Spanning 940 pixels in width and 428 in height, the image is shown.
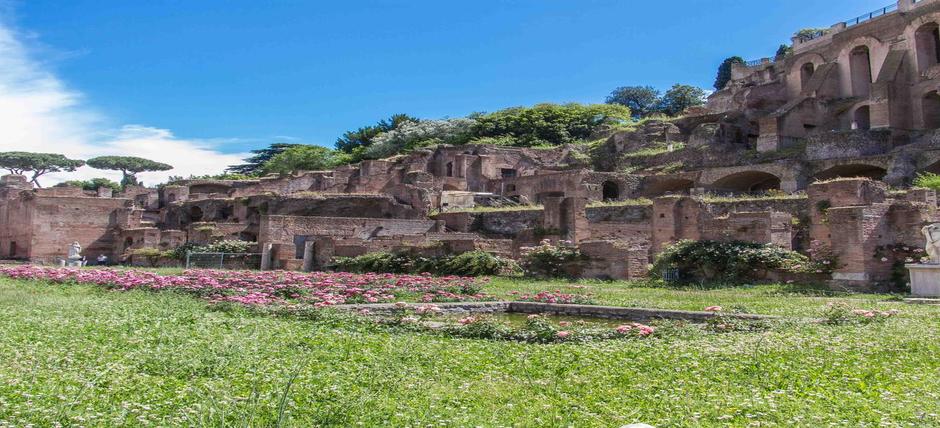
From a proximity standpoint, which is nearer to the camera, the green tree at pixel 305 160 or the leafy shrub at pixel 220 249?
the leafy shrub at pixel 220 249

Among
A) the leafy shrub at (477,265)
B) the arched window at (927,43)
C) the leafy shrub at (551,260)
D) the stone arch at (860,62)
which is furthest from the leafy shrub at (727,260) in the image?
the arched window at (927,43)

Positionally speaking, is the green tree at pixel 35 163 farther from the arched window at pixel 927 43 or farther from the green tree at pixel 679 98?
the arched window at pixel 927 43

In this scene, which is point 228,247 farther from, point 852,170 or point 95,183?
point 95,183

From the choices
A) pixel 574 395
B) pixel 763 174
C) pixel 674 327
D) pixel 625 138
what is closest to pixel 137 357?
pixel 574 395

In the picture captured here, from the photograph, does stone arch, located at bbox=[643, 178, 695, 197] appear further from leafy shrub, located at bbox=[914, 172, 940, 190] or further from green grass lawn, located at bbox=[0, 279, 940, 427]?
green grass lawn, located at bbox=[0, 279, 940, 427]

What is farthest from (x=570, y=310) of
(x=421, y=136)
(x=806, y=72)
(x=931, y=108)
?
(x=421, y=136)

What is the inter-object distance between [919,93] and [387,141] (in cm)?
4452

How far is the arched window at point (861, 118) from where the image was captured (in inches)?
1853

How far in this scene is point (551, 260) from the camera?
893 inches

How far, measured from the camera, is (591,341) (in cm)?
948

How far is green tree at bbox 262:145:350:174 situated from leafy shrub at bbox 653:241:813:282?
168 feet

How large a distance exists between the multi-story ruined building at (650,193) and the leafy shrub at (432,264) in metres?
1.10

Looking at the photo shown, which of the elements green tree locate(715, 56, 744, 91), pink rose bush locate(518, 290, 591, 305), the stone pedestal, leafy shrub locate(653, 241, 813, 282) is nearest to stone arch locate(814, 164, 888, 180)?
leafy shrub locate(653, 241, 813, 282)

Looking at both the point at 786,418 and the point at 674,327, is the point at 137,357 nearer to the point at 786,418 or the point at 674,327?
the point at 786,418
